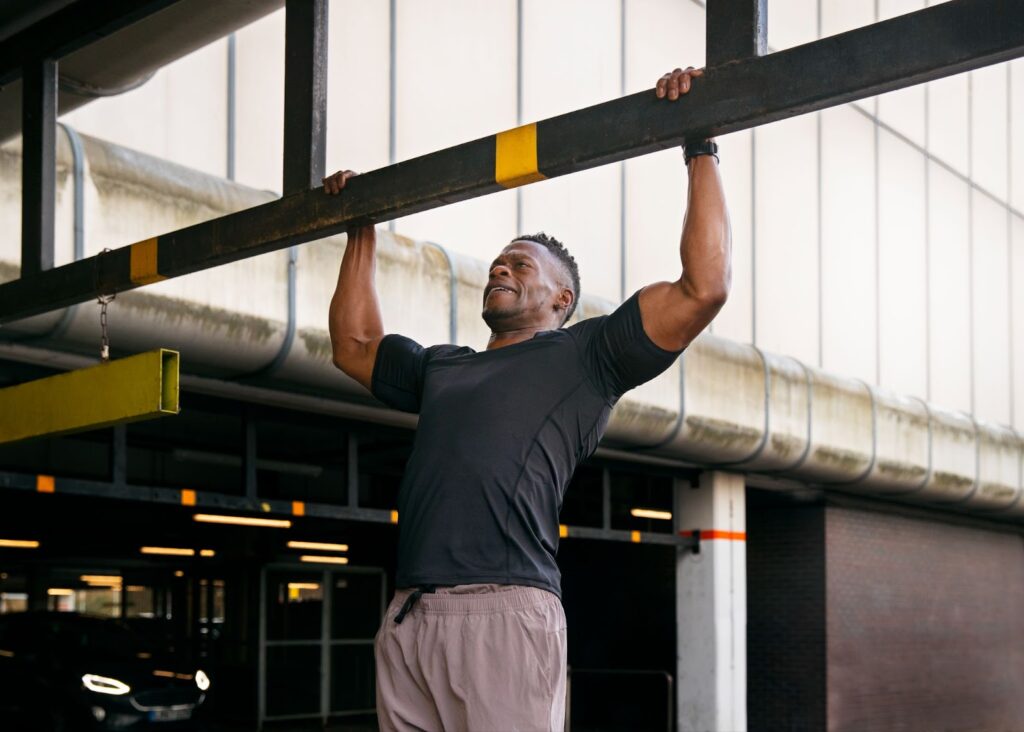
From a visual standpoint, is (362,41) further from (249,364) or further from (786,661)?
(786,661)

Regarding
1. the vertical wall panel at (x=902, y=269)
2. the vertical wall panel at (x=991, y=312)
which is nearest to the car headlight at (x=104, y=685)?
the vertical wall panel at (x=902, y=269)

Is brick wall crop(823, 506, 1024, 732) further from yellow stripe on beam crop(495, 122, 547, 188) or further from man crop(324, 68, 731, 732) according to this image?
man crop(324, 68, 731, 732)

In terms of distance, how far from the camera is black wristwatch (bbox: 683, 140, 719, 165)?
9.78 ft

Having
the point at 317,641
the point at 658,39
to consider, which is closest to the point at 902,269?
the point at 658,39

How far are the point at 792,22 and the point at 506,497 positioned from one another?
13.5 metres

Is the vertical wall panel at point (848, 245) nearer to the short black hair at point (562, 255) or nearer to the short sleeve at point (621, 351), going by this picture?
the short black hair at point (562, 255)

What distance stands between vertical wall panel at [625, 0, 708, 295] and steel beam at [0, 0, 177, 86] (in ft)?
30.9

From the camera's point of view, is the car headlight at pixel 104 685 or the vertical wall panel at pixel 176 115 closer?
the vertical wall panel at pixel 176 115

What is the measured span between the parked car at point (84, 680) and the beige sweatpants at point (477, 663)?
10.9 m

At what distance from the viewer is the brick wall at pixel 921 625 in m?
17.9

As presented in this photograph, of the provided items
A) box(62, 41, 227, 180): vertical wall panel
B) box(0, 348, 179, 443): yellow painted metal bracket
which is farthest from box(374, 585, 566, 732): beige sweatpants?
box(62, 41, 227, 180): vertical wall panel

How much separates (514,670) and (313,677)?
56.9 feet

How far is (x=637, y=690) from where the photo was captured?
19438mm

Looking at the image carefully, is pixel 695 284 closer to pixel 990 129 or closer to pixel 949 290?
pixel 949 290
